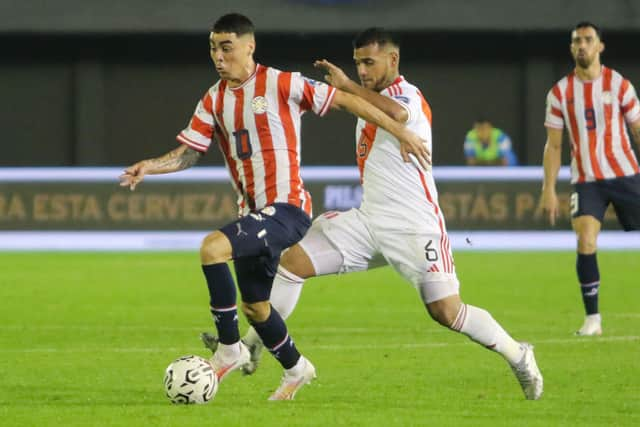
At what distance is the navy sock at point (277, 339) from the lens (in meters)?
7.47

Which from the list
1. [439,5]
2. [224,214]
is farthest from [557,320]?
[439,5]

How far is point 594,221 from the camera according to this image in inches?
420

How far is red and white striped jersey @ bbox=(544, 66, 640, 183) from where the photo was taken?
35.5 feet

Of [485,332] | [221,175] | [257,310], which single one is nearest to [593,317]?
[485,332]

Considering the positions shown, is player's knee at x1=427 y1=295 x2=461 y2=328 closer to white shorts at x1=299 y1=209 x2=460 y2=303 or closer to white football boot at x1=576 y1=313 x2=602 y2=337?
white shorts at x1=299 y1=209 x2=460 y2=303

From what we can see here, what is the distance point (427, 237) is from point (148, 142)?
18.6m

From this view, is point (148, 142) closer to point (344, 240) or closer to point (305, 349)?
point (305, 349)

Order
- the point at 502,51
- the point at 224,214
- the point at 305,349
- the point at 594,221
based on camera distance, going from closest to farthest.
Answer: the point at 305,349, the point at 594,221, the point at 224,214, the point at 502,51

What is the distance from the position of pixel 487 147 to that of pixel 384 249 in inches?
540

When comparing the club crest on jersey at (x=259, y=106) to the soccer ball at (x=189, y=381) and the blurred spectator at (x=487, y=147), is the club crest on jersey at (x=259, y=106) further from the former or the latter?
the blurred spectator at (x=487, y=147)

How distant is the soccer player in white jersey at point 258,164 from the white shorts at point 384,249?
1.32 feet

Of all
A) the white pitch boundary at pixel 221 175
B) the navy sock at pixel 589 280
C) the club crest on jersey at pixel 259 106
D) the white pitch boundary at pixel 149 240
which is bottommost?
the white pitch boundary at pixel 149 240

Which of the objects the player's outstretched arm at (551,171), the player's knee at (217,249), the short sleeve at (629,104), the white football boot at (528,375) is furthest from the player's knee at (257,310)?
the short sleeve at (629,104)

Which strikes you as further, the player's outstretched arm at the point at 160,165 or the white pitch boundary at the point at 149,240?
the white pitch boundary at the point at 149,240
